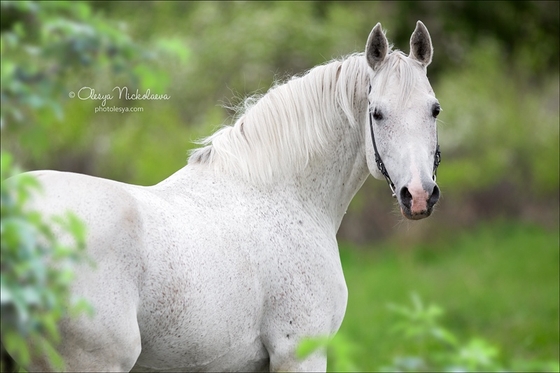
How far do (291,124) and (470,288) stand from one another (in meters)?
7.37

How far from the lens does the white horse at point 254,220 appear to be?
2717 millimetres

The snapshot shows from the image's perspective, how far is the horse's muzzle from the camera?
311 centimetres

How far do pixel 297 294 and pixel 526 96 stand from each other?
13.4m

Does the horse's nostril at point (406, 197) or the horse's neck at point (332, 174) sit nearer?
the horse's nostril at point (406, 197)

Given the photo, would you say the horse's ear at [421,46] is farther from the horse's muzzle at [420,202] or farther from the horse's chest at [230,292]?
→ the horse's chest at [230,292]

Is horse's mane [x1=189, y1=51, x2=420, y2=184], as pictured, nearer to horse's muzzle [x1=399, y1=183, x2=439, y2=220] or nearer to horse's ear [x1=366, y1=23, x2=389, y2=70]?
horse's ear [x1=366, y1=23, x2=389, y2=70]

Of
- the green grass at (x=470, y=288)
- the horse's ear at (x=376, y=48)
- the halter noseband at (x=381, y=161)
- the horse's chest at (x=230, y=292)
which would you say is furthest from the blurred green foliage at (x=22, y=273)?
the green grass at (x=470, y=288)

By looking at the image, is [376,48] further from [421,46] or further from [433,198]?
[433,198]

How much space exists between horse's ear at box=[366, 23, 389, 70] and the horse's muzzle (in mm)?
677

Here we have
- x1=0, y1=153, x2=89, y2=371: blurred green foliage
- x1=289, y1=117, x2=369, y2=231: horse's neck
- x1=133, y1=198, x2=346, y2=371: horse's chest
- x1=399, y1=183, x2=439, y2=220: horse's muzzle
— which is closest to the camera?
x1=0, y1=153, x2=89, y2=371: blurred green foliage

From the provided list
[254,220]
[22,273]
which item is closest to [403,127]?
[254,220]

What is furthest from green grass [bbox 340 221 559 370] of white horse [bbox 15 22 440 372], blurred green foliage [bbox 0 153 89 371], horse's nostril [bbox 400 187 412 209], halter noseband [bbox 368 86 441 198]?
blurred green foliage [bbox 0 153 89 371]

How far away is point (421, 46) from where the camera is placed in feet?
11.7

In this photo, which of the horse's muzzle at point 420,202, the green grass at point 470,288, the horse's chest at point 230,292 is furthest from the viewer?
the green grass at point 470,288
